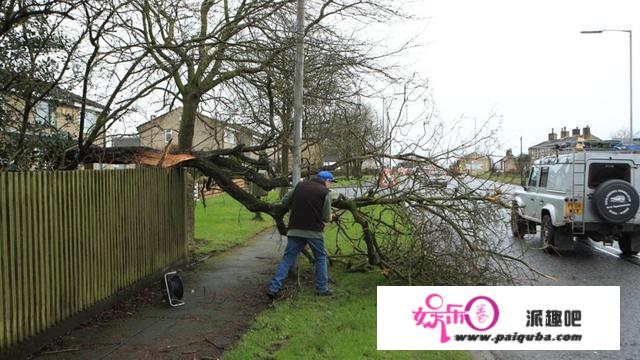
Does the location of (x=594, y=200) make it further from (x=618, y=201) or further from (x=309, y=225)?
(x=309, y=225)

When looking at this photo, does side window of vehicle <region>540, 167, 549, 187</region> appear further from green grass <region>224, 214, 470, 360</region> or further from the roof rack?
green grass <region>224, 214, 470, 360</region>

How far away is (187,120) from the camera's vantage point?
1144 cm

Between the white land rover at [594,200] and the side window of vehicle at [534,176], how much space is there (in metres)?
1.27

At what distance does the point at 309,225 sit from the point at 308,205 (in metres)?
0.28

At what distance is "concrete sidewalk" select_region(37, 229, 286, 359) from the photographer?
552 centimetres

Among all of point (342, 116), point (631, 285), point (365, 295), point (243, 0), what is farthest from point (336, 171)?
point (631, 285)

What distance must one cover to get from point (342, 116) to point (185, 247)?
12.6 feet

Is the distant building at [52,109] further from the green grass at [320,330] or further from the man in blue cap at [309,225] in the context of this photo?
the green grass at [320,330]

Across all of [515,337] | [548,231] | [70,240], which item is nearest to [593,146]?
[548,231]

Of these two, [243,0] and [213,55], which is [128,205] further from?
[243,0]

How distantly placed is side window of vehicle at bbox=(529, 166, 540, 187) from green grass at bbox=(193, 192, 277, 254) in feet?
22.9

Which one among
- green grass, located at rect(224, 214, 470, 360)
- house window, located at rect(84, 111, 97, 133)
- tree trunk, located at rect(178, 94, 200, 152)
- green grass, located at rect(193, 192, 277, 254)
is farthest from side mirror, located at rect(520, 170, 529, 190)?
house window, located at rect(84, 111, 97, 133)

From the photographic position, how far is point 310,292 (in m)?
8.13

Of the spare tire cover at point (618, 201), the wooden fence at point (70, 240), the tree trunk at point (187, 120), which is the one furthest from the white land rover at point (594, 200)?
the wooden fence at point (70, 240)
